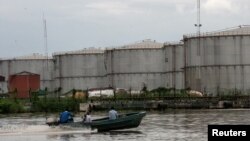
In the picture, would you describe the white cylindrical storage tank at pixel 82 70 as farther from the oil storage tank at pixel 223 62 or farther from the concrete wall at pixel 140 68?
the oil storage tank at pixel 223 62

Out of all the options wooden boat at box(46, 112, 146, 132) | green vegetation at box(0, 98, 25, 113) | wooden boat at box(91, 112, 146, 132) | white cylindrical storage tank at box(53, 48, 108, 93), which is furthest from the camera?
white cylindrical storage tank at box(53, 48, 108, 93)

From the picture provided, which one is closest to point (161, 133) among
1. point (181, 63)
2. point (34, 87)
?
point (181, 63)

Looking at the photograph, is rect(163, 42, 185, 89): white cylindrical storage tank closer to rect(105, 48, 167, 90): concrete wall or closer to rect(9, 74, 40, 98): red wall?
rect(105, 48, 167, 90): concrete wall

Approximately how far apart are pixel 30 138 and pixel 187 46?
45.9 m

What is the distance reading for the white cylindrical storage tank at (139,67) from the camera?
88.8m

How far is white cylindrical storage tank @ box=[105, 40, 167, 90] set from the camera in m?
88.8

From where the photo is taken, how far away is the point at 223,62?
7231 cm

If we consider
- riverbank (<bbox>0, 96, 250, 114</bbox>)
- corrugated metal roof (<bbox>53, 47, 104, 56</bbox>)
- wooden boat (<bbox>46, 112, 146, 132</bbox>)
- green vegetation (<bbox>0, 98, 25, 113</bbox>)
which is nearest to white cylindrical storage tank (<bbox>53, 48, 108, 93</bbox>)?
corrugated metal roof (<bbox>53, 47, 104, 56</bbox>)

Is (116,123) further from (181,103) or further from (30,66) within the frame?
(30,66)

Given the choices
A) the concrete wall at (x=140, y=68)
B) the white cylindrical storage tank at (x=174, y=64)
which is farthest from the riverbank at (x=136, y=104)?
the concrete wall at (x=140, y=68)

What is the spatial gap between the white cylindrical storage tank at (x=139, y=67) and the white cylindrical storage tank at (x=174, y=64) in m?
0.81

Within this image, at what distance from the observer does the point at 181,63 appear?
85125 mm

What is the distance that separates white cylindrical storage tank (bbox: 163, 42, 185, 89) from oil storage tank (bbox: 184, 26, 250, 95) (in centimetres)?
1050

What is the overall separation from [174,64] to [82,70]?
1636cm
